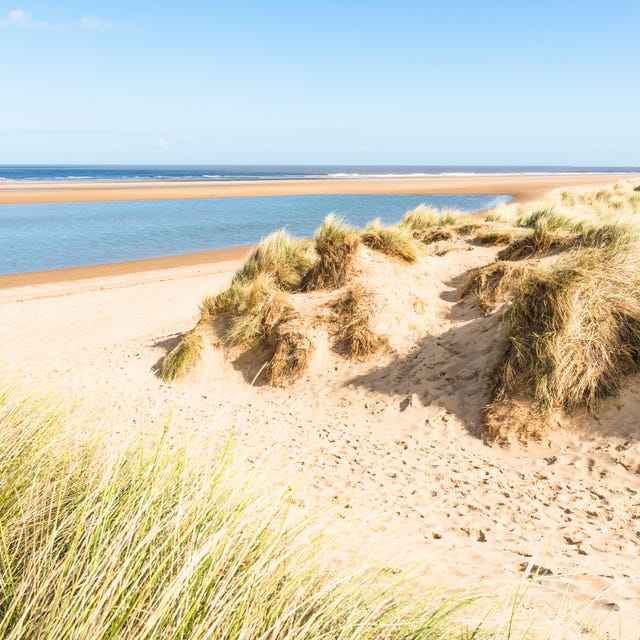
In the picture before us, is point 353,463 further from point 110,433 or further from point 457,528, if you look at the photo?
point 110,433

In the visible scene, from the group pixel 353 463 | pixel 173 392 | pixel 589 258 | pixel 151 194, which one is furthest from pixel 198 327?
pixel 151 194

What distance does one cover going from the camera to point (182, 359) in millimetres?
8398

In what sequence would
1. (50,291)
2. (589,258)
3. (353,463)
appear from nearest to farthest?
(353,463) < (589,258) < (50,291)

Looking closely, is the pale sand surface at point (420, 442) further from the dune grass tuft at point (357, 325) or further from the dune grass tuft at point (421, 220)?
the dune grass tuft at point (421, 220)

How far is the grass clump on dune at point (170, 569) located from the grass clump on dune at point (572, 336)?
375cm

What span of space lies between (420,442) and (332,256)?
4.13 metres

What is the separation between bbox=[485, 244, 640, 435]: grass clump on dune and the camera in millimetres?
5602

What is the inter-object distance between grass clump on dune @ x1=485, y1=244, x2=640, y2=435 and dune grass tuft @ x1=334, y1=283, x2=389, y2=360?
2027mm

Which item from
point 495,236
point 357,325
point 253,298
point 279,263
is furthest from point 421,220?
point 357,325

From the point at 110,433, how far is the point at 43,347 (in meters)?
7.99

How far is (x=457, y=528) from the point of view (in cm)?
441

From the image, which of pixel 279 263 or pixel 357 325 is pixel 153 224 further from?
pixel 357 325

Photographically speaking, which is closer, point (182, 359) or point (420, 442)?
point (420, 442)

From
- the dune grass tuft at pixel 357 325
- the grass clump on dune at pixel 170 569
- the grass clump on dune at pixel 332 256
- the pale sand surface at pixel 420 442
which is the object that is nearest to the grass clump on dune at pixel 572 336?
the pale sand surface at pixel 420 442
